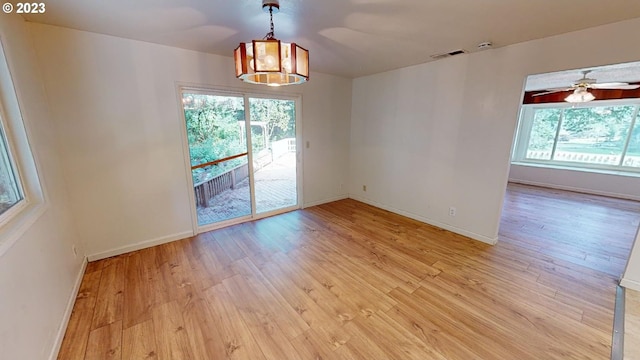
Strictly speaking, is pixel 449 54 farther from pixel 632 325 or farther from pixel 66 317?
pixel 66 317

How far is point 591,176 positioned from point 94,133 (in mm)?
9044

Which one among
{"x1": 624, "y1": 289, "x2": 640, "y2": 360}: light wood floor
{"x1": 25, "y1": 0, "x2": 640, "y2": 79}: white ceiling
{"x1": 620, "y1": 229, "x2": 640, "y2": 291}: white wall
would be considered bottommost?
{"x1": 624, "y1": 289, "x2": 640, "y2": 360}: light wood floor

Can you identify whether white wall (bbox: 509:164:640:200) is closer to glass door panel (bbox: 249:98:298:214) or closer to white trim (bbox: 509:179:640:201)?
white trim (bbox: 509:179:640:201)

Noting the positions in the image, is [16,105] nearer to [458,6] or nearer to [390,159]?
[458,6]

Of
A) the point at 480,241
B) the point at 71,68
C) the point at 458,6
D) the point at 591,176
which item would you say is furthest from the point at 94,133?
the point at 591,176

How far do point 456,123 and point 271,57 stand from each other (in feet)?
9.06

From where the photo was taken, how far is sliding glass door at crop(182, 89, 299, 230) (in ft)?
10.3

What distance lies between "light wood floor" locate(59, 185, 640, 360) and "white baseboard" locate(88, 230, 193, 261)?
0.10 meters

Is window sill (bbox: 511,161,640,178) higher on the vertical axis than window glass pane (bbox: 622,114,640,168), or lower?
lower

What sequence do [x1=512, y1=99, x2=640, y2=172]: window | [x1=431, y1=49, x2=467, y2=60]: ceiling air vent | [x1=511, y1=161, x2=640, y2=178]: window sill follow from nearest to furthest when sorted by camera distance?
[x1=431, y1=49, x2=467, y2=60]: ceiling air vent, [x1=511, y1=161, x2=640, y2=178]: window sill, [x1=512, y1=99, x2=640, y2=172]: window

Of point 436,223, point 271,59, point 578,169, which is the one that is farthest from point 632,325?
point 578,169

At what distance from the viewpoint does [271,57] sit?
58.7 inches

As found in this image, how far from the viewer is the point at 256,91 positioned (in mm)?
3426

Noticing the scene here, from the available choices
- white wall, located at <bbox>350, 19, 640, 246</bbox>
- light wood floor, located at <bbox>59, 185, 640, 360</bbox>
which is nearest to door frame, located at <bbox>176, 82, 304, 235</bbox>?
light wood floor, located at <bbox>59, 185, 640, 360</bbox>
